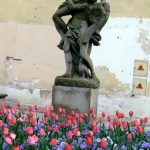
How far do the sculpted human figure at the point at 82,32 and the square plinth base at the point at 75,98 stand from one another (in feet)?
0.82

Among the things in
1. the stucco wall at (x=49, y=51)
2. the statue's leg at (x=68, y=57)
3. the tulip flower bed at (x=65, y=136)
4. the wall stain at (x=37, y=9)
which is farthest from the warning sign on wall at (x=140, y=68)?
the tulip flower bed at (x=65, y=136)

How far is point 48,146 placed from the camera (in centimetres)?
348

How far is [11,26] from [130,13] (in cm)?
295

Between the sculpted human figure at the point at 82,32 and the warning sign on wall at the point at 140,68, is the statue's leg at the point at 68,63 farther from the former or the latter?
the warning sign on wall at the point at 140,68

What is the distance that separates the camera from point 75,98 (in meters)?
6.21

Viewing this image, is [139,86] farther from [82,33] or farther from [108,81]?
[82,33]

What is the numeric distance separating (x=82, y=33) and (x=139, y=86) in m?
4.81

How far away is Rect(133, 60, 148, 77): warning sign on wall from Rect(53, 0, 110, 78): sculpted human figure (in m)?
4.50

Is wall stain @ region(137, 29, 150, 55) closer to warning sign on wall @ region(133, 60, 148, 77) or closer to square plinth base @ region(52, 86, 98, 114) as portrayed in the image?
warning sign on wall @ region(133, 60, 148, 77)

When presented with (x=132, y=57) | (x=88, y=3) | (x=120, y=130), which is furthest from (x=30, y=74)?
(x=120, y=130)

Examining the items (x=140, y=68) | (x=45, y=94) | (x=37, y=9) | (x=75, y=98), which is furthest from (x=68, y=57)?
(x=37, y=9)

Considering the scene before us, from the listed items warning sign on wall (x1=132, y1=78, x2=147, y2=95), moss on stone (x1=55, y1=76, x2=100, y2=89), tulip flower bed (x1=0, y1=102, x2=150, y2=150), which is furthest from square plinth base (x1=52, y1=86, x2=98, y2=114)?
warning sign on wall (x1=132, y1=78, x2=147, y2=95)

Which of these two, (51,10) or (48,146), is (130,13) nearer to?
(51,10)

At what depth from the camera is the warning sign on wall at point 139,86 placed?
10.8 m
